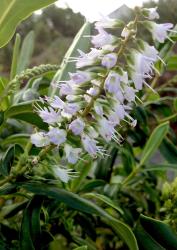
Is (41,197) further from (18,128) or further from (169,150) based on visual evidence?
(169,150)

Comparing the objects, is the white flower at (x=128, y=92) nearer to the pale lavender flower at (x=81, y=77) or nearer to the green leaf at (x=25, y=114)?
the pale lavender flower at (x=81, y=77)

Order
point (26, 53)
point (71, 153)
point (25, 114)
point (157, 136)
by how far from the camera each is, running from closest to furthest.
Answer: point (71, 153)
point (25, 114)
point (157, 136)
point (26, 53)

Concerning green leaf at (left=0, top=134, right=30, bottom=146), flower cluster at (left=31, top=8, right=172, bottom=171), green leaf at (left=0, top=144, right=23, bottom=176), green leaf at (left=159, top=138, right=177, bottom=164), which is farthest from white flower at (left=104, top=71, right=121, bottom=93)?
green leaf at (left=159, top=138, right=177, bottom=164)

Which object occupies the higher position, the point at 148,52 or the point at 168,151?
the point at 148,52

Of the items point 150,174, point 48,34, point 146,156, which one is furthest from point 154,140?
point 48,34

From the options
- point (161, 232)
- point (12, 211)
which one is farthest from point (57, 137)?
point (12, 211)

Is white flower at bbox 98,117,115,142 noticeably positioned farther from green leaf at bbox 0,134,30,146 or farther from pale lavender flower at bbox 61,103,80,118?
green leaf at bbox 0,134,30,146

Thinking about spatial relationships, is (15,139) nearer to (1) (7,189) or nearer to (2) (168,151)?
(1) (7,189)

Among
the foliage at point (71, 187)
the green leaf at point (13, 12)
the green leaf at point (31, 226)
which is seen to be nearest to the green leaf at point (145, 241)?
the foliage at point (71, 187)
